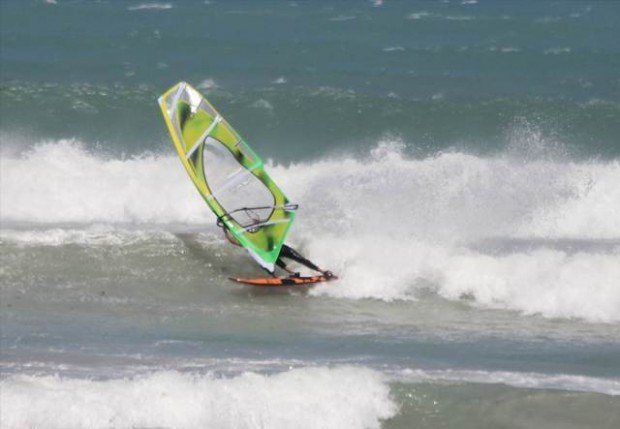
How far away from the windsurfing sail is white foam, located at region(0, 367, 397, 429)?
424cm

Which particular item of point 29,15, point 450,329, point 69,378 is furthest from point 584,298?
point 29,15

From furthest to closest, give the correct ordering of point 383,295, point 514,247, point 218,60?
1. point 218,60
2. point 514,247
3. point 383,295

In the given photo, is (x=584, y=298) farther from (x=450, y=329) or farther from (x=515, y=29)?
(x=515, y=29)

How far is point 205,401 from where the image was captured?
15.9 m

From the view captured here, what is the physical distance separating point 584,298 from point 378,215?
4141mm

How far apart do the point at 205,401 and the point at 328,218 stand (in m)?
6.30

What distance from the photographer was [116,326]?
18312mm

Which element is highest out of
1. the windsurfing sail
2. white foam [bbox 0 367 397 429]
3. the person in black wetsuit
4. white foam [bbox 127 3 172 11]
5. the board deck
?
white foam [bbox 127 3 172 11]

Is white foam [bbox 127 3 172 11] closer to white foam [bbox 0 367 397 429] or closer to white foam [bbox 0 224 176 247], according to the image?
white foam [bbox 0 224 176 247]

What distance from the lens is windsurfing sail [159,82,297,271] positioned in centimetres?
2017

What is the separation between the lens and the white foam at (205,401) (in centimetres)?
1562

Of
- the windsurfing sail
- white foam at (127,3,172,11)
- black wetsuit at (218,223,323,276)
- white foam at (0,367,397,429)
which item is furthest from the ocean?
the windsurfing sail

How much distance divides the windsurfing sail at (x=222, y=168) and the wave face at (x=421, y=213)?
0.92m

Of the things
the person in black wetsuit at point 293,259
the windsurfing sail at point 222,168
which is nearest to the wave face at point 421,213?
the person in black wetsuit at point 293,259
